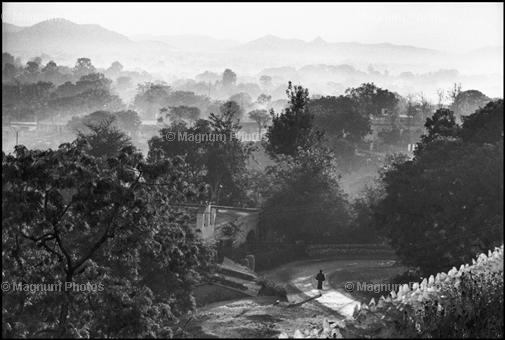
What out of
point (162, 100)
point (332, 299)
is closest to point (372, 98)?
point (332, 299)

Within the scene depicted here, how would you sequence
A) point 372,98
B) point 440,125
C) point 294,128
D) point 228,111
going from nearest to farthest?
point 440,125, point 294,128, point 228,111, point 372,98

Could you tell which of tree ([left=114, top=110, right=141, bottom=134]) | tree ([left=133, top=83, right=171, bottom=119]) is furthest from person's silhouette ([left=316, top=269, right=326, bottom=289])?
tree ([left=133, top=83, right=171, bottom=119])

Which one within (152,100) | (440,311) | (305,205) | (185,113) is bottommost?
(305,205)

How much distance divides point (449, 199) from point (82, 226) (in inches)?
624

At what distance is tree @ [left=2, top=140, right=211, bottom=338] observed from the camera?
38.0 ft

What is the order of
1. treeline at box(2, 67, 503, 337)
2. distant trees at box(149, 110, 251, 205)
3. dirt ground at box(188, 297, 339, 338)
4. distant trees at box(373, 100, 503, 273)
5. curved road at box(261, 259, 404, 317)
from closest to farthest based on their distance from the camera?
treeline at box(2, 67, 503, 337) → dirt ground at box(188, 297, 339, 338) → curved road at box(261, 259, 404, 317) → distant trees at box(373, 100, 503, 273) → distant trees at box(149, 110, 251, 205)

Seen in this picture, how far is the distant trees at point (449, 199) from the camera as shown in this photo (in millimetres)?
23484

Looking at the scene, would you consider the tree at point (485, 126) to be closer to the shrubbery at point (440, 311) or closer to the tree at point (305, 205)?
the tree at point (305, 205)

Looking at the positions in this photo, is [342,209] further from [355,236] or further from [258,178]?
[258,178]

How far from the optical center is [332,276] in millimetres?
27656

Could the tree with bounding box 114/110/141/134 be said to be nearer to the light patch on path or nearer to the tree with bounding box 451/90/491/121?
the tree with bounding box 451/90/491/121

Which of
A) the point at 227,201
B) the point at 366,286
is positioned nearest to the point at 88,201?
the point at 366,286

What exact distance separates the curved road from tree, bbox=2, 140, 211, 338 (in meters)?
10.4

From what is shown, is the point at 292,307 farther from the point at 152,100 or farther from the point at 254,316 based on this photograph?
the point at 152,100
